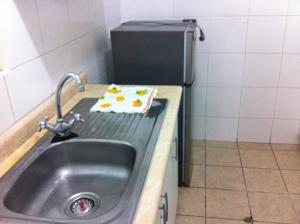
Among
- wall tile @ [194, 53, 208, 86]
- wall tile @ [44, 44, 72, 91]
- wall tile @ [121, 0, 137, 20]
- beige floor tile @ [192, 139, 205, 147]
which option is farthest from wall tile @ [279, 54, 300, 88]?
wall tile @ [44, 44, 72, 91]

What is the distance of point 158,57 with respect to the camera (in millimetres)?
1881

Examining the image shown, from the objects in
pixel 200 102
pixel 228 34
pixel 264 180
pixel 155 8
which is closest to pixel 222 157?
pixel 264 180

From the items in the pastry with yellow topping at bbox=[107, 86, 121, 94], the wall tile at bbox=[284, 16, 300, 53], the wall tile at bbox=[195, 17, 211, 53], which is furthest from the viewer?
the wall tile at bbox=[195, 17, 211, 53]

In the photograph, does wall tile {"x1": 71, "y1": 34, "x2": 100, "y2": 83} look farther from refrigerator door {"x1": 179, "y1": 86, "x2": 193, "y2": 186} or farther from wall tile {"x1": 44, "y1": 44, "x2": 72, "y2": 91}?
refrigerator door {"x1": 179, "y1": 86, "x2": 193, "y2": 186}

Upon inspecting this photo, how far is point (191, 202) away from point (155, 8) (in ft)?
4.92

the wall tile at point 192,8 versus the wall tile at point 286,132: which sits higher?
the wall tile at point 192,8

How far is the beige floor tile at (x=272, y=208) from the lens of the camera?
6.28 feet

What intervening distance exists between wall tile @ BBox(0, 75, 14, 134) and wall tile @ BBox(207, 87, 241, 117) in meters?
1.80

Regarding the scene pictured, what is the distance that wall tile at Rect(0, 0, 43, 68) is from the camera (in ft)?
3.52

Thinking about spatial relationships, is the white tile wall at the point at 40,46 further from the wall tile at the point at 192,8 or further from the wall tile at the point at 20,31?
the wall tile at the point at 192,8

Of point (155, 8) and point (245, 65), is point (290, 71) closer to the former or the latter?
point (245, 65)

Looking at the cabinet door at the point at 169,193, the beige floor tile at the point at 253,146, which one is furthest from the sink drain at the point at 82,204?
the beige floor tile at the point at 253,146

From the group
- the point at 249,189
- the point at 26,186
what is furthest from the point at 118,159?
the point at 249,189

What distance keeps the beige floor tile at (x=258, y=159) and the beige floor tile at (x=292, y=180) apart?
0.35ft
